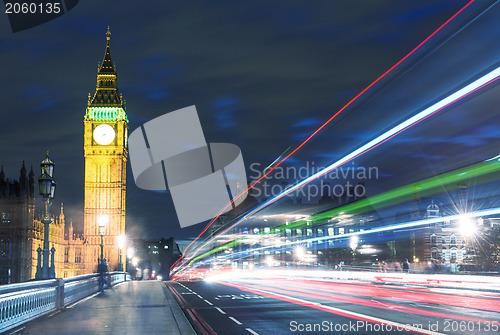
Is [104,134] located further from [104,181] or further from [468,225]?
[468,225]

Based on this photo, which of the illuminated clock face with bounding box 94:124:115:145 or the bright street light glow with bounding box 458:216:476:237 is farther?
the illuminated clock face with bounding box 94:124:115:145

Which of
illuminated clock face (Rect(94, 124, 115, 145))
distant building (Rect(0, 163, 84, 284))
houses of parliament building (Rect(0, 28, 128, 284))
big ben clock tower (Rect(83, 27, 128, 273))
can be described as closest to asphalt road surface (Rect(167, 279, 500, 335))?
distant building (Rect(0, 163, 84, 284))

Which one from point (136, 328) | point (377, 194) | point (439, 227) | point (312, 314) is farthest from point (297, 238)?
point (439, 227)

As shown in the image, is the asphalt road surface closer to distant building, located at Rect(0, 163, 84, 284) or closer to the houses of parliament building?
distant building, located at Rect(0, 163, 84, 284)

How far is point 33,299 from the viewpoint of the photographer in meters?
17.1

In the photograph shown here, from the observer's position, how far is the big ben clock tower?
135 m

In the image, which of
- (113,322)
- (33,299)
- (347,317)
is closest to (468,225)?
(347,317)

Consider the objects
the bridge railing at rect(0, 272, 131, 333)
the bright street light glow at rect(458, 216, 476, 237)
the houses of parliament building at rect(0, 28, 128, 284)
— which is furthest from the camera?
the houses of parliament building at rect(0, 28, 128, 284)

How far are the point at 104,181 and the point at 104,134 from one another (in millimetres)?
11451

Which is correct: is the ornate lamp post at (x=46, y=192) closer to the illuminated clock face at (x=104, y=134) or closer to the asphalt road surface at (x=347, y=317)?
the asphalt road surface at (x=347, y=317)

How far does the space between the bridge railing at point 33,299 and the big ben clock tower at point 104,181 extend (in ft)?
365

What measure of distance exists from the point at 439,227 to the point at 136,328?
3188 inches

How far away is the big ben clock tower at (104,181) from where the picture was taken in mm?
135000

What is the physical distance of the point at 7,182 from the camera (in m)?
113
